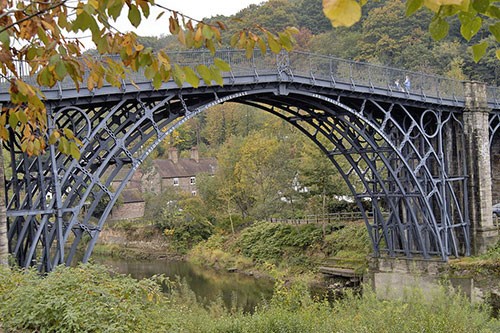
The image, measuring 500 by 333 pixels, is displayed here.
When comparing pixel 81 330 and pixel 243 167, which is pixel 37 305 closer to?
pixel 81 330

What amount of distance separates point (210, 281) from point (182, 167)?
87.7ft

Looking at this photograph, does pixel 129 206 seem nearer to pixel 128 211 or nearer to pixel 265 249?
pixel 128 211

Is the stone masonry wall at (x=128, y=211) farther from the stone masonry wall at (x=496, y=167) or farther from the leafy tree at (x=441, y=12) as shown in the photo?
the leafy tree at (x=441, y=12)

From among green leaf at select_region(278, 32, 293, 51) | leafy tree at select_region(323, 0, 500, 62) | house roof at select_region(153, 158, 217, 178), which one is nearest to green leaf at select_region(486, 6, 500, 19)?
leafy tree at select_region(323, 0, 500, 62)

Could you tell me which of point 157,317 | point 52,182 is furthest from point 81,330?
point 52,182

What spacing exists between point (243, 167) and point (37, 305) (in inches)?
1343

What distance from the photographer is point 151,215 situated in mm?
46906

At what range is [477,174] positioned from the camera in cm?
2370

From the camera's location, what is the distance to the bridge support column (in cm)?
2356

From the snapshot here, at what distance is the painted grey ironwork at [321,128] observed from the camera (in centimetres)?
1401

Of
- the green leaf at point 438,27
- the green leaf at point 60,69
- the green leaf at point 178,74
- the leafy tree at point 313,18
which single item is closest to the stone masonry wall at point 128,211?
the leafy tree at point 313,18

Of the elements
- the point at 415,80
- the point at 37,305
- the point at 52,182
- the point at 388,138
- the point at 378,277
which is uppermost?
the point at 415,80

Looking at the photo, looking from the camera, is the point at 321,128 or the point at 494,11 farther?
the point at 321,128

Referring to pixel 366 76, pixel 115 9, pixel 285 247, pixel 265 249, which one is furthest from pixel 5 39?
pixel 265 249
